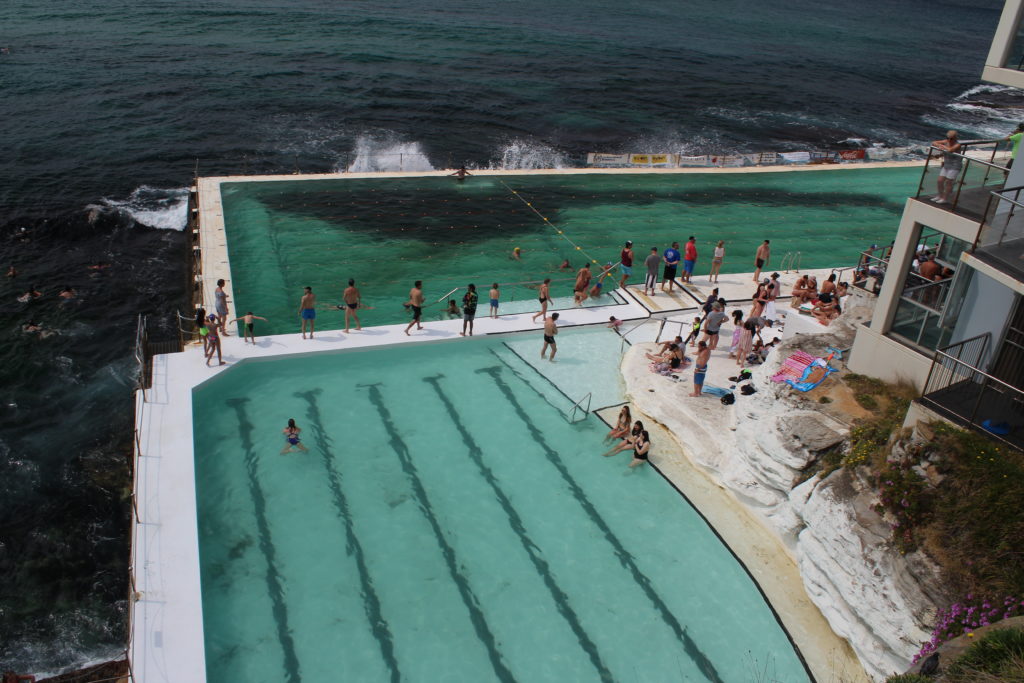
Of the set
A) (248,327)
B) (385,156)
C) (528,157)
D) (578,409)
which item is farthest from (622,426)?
(528,157)

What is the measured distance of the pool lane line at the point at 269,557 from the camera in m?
11.6

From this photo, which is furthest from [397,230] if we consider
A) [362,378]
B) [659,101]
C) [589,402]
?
[659,101]

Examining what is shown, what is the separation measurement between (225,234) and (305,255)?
316 cm

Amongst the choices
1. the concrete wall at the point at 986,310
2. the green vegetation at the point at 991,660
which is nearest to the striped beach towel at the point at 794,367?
the concrete wall at the point at 986,310

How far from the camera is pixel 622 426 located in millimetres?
16578

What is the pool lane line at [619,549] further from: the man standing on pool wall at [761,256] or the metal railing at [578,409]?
the man standing on pool wall at [761,256]

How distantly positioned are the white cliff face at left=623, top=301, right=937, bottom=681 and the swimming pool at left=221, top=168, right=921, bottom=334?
702 cm

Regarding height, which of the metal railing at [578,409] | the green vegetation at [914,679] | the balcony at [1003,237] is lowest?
the metal railing at [578,409]

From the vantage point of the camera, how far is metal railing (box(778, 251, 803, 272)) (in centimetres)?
2616

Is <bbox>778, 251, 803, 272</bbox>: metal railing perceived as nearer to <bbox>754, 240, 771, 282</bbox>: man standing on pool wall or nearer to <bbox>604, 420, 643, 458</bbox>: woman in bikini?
<bbox>754, 240, 771, 282</bbox>: man standing on pool wall

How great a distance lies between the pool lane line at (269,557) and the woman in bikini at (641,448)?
7.54m

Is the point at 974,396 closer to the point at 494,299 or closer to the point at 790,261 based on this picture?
the point at 494,299

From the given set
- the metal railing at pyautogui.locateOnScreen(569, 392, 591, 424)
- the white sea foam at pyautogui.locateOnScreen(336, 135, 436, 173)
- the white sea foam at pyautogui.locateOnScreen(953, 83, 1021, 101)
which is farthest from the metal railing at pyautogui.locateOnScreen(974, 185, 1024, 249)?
the white sea foam at pyautogui.locateOnScreen(953, 83, 1021, 101)

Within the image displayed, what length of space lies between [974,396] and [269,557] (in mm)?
12314
